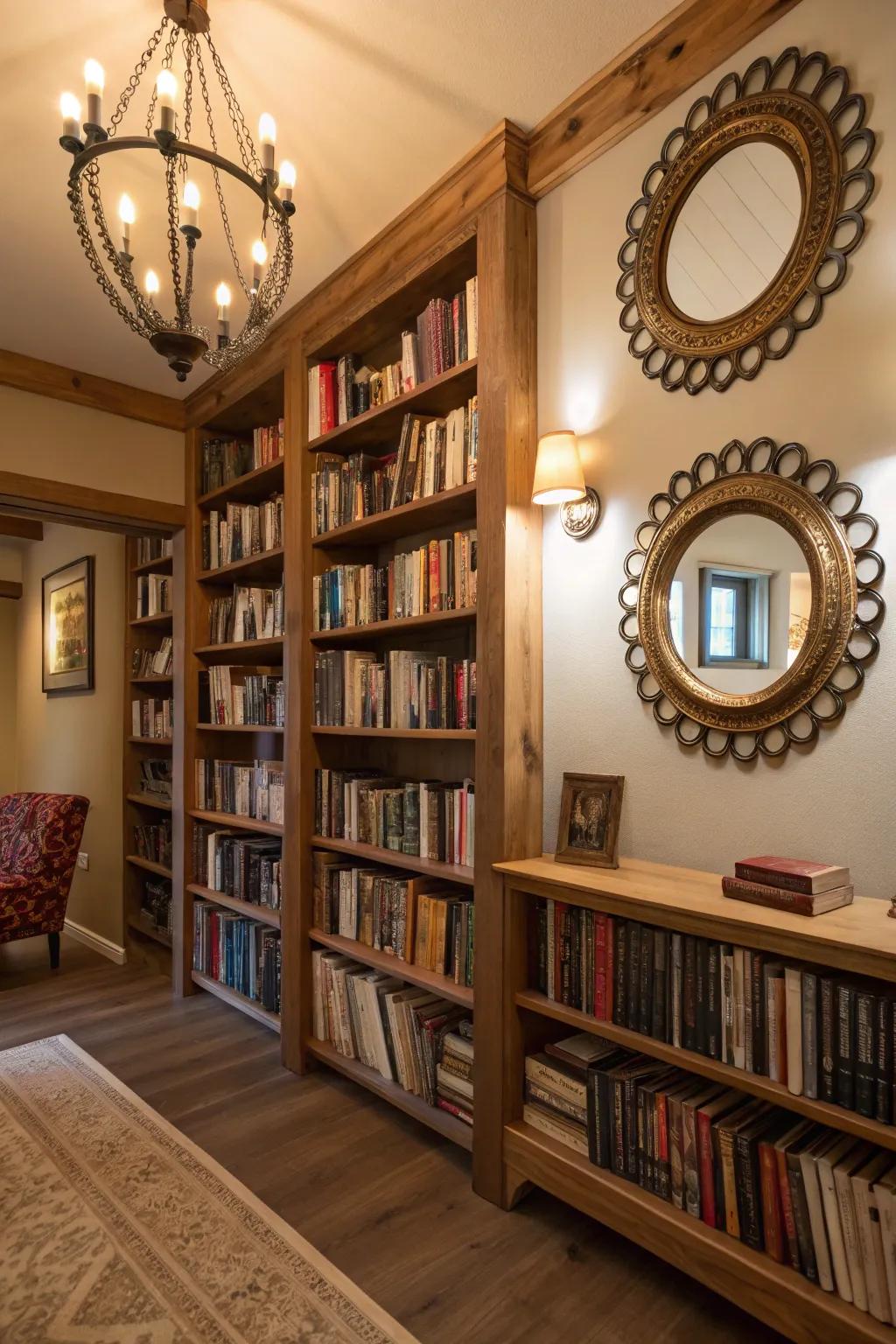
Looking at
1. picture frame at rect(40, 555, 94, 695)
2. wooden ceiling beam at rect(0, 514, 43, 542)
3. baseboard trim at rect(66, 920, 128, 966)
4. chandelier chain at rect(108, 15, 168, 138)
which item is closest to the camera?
chandelier chain at rect(108, 15, 168, 138)

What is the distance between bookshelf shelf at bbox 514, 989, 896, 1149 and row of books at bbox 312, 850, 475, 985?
1.02 feet

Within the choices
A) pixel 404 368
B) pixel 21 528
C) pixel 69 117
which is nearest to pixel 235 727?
pixel 404 368

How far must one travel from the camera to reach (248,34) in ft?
5.51

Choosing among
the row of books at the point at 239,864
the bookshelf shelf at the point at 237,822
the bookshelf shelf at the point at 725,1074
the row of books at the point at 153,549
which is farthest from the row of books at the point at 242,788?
the bookshelf shelf at the point at 725,1074

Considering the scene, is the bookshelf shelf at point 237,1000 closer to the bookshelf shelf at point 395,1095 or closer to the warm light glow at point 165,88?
the bookshelf shelf at point 395,1095

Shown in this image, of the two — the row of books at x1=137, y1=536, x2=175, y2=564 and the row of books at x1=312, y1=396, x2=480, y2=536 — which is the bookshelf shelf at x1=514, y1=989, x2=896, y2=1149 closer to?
the row of books at x1=312, y1=396, x2=480, y2=536

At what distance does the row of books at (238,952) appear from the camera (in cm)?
293

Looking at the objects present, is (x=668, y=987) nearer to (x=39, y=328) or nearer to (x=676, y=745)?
(x=676, y=745)

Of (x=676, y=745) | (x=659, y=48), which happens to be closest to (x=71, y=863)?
(x=676, y=745)

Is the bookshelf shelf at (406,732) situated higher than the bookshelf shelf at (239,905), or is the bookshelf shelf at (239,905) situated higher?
the bookshelf shelf at (406,732)

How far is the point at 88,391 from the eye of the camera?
3.33 m

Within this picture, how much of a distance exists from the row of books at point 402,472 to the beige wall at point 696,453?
0.76ft

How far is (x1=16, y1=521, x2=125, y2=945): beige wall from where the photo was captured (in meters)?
4.21

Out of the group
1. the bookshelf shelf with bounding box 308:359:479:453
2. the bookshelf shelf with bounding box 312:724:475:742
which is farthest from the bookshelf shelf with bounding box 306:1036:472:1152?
the bookshelf shelf with bounding box 308:359:479:453
